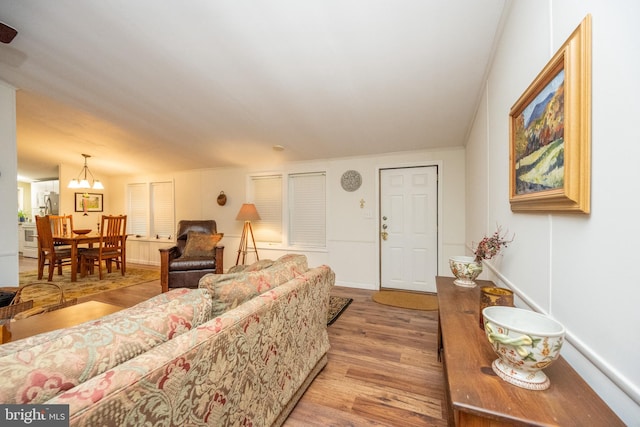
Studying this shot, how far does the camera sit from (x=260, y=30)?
179 cm

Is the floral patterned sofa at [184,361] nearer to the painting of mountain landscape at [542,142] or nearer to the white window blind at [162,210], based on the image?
the painting of mountain landscape at [542,142]

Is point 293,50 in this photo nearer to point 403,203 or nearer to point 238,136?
point 238,136

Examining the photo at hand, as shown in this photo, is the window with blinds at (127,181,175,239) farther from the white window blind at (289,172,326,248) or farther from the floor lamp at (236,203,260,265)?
the white window blind at (289,172,326,248)

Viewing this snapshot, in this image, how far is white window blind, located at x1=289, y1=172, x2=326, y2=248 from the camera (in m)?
4.34

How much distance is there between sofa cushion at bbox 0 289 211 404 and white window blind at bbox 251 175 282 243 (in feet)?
12.2

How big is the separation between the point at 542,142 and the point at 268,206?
4.18 metres

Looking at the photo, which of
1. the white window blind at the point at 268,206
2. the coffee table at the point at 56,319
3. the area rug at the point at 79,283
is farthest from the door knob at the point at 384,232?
the area rug at the point at 79,283

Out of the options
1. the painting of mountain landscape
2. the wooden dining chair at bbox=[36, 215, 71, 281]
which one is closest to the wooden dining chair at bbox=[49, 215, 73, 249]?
the wooden dining chair at bbox=[36, 215, 71, 281]

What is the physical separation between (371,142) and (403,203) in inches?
41.3

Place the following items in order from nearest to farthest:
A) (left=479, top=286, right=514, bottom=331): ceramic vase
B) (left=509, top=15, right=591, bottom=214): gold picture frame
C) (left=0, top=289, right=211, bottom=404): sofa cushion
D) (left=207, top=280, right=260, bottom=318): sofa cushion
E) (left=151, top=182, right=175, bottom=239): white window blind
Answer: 1. (left=0, top=289, right=211, bottom=404): sofa cushion
2. (left=509, top=15, right=591, bottom=214): gold picture frame
3. (left=479, top=286, right=514, bottom=331): ceramic vase
4. (left=207, top=280, right=260, bottom=318): sofa cushion
5. (left=151, top=182, right=175, bottom=239): white window blind

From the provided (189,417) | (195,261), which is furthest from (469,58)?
(195,261)

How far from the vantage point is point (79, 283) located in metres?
4.12

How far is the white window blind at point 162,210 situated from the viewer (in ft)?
18.3

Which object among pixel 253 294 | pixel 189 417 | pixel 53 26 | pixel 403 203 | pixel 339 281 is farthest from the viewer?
pixel 339 281
